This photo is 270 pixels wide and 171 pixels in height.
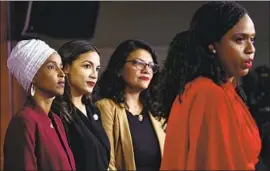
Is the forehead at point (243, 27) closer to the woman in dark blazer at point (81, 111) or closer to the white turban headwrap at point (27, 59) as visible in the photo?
the white turban headwrap at point (27, 59)

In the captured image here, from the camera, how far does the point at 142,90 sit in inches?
87.0

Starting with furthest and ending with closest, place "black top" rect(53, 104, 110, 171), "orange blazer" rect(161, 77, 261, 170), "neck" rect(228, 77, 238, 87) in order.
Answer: "black top" rect(53, 104, 110, 171) → "neck" rect(228, 77, 238, 87) → "orange blazer" rect(161, 77, 261, 170)

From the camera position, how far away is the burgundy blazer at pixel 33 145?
54.5 inches

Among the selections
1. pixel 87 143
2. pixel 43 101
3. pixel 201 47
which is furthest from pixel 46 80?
pixel 201 47

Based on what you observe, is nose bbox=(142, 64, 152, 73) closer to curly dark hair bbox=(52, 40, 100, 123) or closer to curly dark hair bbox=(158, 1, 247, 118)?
curly dark hair bbox=(52, 40, 100, 123)

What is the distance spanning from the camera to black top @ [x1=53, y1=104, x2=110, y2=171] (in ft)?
5.61

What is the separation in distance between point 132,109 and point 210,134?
1003 mm

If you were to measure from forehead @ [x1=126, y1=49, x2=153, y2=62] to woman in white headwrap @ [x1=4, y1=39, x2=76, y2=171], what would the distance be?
0.65m

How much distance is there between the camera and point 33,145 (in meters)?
1.41

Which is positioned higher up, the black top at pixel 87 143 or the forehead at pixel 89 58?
the forehead at pixel 89 58

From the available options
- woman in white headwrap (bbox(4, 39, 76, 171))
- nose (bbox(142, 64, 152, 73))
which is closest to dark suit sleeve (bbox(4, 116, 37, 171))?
woman in white headwrap (bbox(4, 39, 76, 171))

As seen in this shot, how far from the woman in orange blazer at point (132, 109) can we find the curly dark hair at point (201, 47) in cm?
70

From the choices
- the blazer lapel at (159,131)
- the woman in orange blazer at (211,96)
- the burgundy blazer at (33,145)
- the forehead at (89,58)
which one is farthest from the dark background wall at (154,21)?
the woman in orange blazer at (211,96)

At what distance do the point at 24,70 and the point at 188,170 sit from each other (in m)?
0.59
